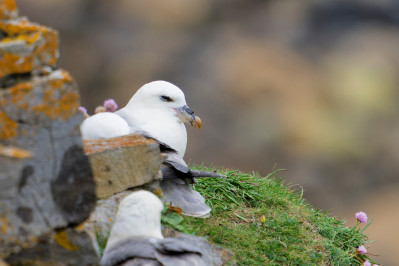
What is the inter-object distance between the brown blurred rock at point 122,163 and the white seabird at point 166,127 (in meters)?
Answer: 0.49

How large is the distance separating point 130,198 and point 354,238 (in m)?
3.02

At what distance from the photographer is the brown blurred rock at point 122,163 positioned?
3740mm

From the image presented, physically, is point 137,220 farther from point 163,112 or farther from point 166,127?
point 163,112

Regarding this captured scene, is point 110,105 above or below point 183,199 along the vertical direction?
above

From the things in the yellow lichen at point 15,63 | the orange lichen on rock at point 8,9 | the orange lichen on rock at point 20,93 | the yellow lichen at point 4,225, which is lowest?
the yellow lichen at point 4,225

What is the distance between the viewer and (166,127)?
5020mm

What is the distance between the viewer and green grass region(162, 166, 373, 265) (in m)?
4.69

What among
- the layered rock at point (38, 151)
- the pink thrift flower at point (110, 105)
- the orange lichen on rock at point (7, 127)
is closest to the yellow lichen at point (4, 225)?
the layered rock at point (38, 151)

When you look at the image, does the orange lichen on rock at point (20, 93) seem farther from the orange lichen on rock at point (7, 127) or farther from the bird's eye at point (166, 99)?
the bird's eye at point (166, 99)

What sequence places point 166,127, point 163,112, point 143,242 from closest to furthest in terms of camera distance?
point 143,242, point 166,127, point 163,112

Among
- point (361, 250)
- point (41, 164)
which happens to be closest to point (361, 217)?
point (361, 250)

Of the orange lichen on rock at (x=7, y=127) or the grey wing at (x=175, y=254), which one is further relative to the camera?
the grey wing at (x=175, y=254)

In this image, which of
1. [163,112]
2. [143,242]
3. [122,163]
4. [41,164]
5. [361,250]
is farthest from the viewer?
[361,250]

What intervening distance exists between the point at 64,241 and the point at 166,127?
6.83ft
